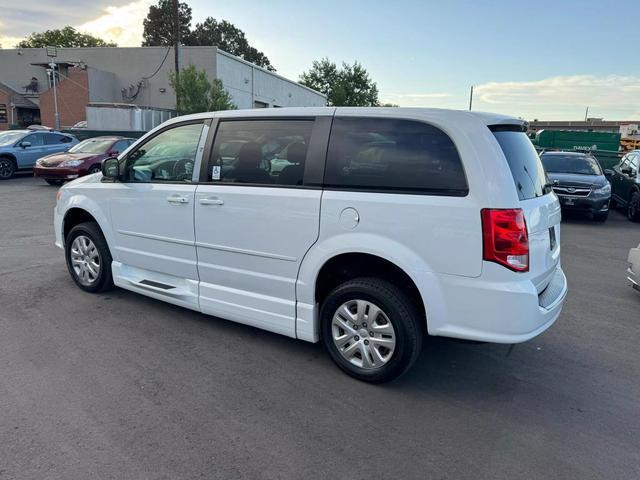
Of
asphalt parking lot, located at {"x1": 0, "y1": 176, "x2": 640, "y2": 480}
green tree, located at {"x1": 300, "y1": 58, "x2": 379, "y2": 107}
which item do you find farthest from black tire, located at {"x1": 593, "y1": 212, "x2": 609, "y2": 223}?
green tree, located at {"x1": 300, "y1": 58, "x2": 379, "y2": 107}

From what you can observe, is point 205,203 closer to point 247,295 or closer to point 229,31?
point 247,295

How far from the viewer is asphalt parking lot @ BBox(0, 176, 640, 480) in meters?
2.68

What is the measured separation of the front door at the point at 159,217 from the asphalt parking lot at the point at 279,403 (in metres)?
0.36

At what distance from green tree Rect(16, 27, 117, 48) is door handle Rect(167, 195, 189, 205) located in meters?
75.9

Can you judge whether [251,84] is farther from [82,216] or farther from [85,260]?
[85,260]

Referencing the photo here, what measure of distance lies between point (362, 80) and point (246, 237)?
6777 centimetres

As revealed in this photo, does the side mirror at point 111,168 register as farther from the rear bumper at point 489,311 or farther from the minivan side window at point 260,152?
the rear bumper at point 489,311

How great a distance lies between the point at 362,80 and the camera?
2657 inches

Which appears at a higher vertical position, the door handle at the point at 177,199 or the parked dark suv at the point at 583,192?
the door handle at the point at 177,199

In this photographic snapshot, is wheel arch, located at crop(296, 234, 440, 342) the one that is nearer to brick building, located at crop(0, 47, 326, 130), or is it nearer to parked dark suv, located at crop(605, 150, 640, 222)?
parked dark suv, located at crop(605, 150, 640, 222)

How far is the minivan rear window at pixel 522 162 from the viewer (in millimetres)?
3238

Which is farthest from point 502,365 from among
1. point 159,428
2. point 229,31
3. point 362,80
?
point 229,31

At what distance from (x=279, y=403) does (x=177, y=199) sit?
6.79 ft

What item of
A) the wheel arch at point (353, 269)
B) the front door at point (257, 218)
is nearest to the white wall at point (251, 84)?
the front door at point (257, 218)
